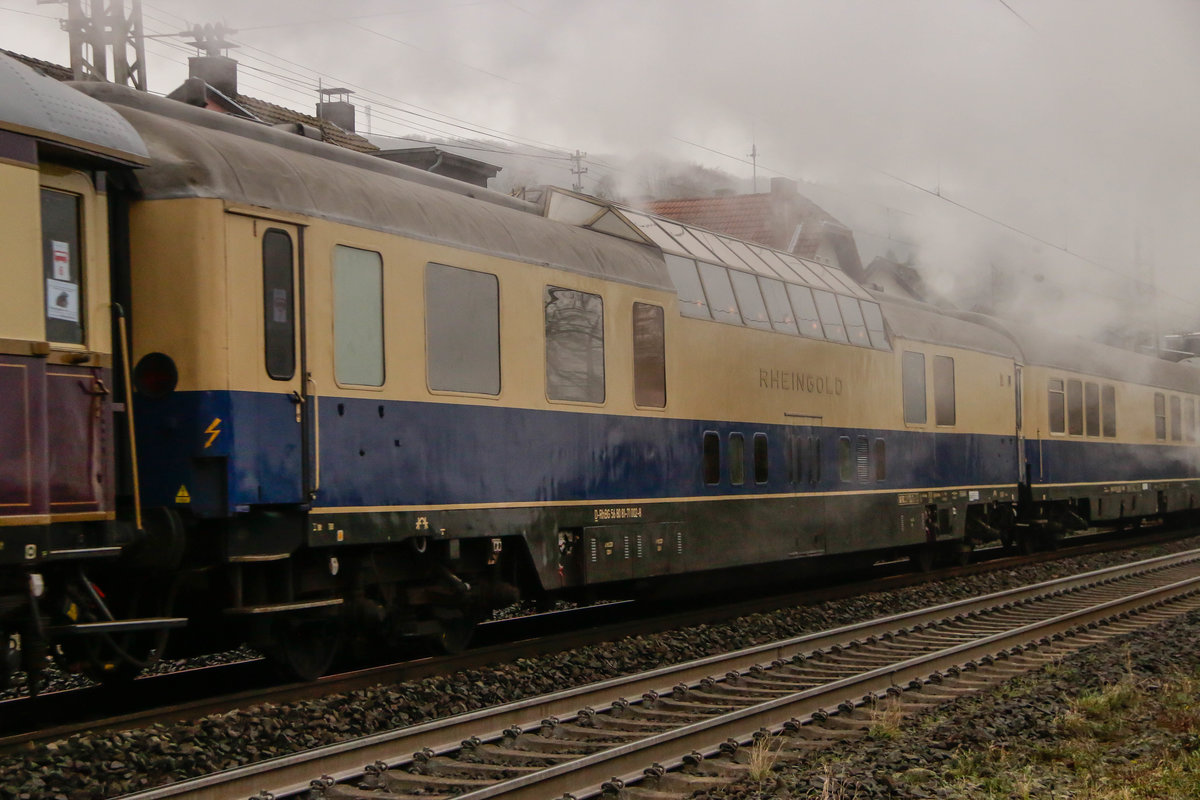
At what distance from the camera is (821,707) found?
8.33 meters

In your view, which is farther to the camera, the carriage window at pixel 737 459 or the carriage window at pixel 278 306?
the carriage window at pixel 737 459

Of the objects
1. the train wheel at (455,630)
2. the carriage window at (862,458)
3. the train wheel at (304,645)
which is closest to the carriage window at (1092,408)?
the carriage window at (862,458)

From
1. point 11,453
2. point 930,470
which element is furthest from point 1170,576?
point 11,453

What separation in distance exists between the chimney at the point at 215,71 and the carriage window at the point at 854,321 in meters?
13.6

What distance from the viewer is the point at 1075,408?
22.1 metres

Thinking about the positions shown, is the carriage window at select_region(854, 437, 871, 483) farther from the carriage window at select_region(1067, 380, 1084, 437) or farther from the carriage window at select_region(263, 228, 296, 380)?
the carriage window at select_region(263, 228, 296, 380)

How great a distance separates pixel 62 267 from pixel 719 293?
24.4 ft

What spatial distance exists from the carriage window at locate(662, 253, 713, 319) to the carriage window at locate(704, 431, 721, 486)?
1176mm

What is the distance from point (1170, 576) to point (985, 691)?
382 inches

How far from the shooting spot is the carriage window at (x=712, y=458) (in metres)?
12.5

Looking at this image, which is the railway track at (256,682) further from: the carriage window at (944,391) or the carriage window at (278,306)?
the carriage window at (944,391)

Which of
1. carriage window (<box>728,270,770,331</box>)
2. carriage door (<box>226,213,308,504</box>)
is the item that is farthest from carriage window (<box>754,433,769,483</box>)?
carriage door (<box>226,213,308,504</box>)

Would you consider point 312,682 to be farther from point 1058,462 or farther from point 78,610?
point 1058,462

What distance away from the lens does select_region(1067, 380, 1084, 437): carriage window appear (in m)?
21.9
